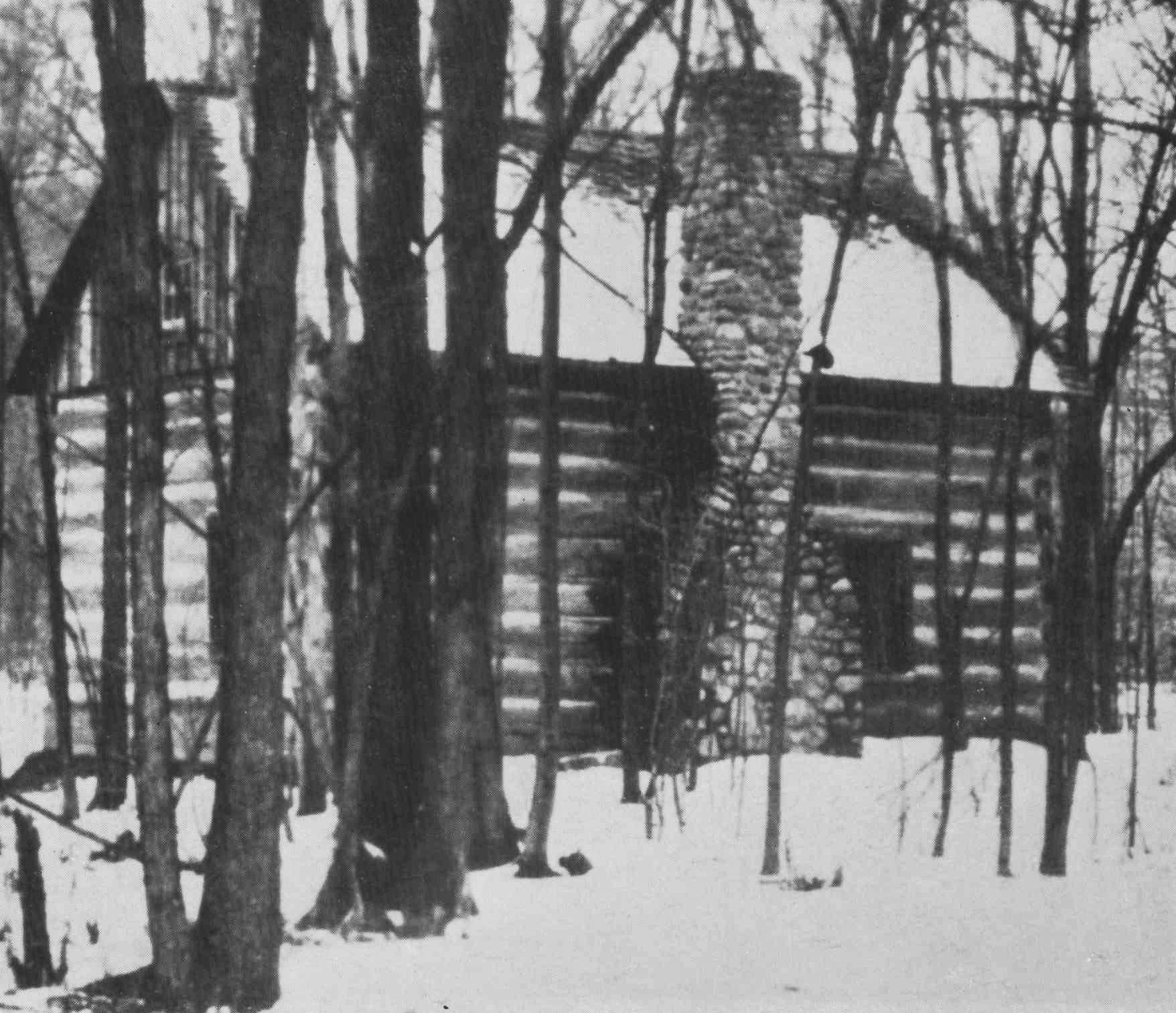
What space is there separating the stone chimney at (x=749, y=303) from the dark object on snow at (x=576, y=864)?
4337mm

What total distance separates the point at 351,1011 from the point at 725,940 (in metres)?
2.38

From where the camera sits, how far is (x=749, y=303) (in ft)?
50.2

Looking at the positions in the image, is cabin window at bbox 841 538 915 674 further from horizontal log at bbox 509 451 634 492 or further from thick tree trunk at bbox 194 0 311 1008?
thick tree trunk at bbox 194 0 311 1008

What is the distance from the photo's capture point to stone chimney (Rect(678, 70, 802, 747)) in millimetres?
15047

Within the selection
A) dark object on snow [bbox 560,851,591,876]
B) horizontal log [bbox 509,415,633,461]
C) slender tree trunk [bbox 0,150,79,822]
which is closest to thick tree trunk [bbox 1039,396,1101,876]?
dark object on snow [bbox 560,851,591,876]

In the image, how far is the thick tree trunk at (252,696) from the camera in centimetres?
701

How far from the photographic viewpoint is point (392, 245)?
31.3ft

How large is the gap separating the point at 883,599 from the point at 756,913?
26.1 ft

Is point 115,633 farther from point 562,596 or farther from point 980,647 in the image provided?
point 980,647

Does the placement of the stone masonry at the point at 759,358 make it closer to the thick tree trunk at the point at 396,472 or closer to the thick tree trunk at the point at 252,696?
the thick tree trunk at the point at 396,472

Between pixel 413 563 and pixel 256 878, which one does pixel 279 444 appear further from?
pixel 413 563

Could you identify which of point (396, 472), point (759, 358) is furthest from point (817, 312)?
point (396, 472)

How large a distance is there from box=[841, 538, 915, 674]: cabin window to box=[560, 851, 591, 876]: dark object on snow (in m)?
6.27

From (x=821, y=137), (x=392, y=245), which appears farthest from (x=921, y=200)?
(x=392, y=245)
